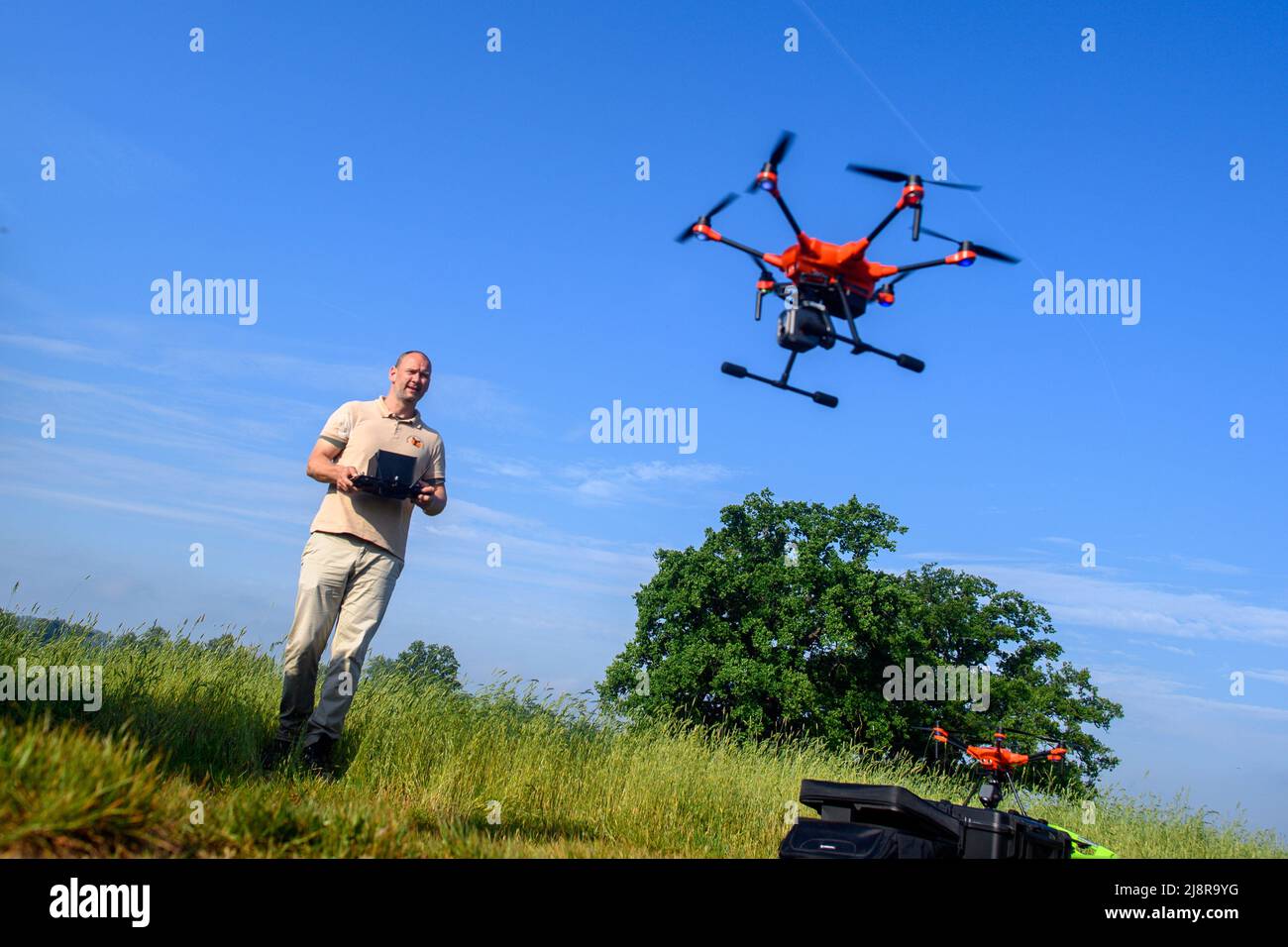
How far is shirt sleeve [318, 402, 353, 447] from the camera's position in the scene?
637cm

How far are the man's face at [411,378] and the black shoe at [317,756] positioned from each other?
2286 millimetres

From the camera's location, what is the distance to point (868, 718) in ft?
103

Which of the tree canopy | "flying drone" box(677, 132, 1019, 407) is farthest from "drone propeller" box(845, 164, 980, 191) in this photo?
the tree canopy

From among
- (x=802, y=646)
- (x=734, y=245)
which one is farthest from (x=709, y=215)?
(x=802, y=646)

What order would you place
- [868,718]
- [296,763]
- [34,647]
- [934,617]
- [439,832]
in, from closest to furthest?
[439,832] < [296,763] < [34,647] < [868,718] < [934,617]

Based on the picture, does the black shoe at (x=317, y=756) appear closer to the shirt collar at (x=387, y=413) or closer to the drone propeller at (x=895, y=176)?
the shirt collar at (x=387, y=413)

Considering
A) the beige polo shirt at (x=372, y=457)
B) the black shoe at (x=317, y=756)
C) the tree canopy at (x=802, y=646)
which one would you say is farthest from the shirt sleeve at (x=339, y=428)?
the tree canopy at (x=802, y=646)

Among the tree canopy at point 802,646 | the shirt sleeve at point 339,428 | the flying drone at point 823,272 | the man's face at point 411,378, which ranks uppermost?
the flying drone at point 823,272

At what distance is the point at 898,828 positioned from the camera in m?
5.38

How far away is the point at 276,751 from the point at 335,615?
97 centimetres

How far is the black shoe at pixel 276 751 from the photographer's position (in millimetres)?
6008
